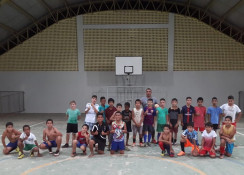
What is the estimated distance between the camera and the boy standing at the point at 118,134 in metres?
6.66

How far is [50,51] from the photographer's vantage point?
15.9 metres

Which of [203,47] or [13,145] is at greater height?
[203,47]

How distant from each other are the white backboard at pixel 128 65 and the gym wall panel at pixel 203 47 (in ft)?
9.20

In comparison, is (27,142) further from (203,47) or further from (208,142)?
(203,47)

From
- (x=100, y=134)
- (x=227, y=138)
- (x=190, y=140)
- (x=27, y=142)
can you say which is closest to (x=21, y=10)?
(x=27, y=142)

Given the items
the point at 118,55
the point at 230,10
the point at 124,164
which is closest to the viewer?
the point at 124,164

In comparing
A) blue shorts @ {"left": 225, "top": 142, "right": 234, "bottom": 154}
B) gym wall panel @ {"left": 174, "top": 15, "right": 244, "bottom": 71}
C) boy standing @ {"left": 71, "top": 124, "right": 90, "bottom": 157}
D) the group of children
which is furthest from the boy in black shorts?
gym wall panel @ {"left": 174, "top": 15, "right": 244, "bottom": 71}

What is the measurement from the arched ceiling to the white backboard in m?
3.61

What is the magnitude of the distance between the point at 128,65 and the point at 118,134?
853 cm

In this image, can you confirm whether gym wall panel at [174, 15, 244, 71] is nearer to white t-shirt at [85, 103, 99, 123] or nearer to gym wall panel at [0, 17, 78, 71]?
gym wall panel at [0, 17, 78, 71]

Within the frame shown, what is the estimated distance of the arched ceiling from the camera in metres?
14.0

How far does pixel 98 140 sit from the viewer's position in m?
6.66

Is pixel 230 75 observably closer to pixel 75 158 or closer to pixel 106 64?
pixel 106 64

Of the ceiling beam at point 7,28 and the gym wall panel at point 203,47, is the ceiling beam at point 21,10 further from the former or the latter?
the gym wall panel at point 203,47
